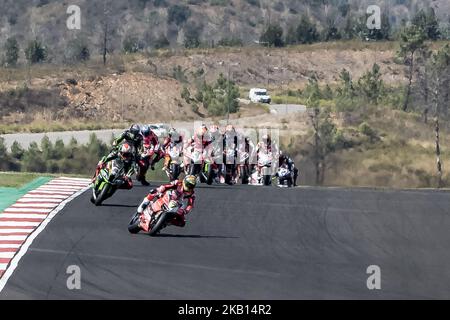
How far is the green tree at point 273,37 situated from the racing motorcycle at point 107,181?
9229 centimetres

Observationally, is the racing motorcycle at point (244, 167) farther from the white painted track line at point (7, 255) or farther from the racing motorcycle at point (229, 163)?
the white painted track line at point (7, 255)

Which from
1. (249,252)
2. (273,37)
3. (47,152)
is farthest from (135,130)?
(273,37)

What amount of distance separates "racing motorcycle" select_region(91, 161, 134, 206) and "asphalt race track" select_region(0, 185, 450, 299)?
0.29 m

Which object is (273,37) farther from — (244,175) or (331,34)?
(244,175)

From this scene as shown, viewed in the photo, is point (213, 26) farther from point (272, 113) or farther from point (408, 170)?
point (408, 170)

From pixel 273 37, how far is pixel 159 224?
97.6m

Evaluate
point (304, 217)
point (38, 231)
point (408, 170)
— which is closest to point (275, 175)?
point (304, 217)

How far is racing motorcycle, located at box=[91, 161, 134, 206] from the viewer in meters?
24.0

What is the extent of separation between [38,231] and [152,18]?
141 metres

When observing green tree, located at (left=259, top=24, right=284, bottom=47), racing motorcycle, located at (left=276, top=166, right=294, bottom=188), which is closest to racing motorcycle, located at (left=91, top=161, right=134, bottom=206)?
racing motorcycle, located at (left=276, top=166, right=294, bottom=188)

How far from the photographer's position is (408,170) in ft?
182

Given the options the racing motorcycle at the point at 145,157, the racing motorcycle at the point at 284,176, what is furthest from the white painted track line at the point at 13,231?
the racing motorcycle at the point at 284,176

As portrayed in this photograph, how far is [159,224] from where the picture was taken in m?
20.1

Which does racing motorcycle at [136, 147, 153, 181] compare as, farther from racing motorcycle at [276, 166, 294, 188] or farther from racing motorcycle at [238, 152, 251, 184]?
racing motorcycle at [276, 166, 294, 188]
